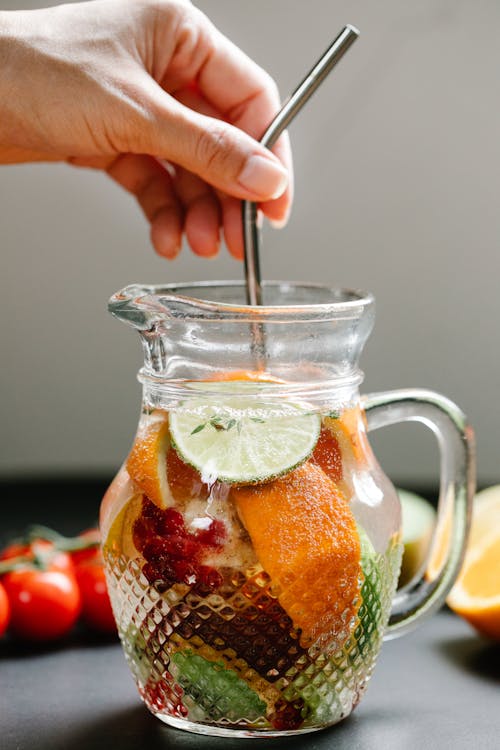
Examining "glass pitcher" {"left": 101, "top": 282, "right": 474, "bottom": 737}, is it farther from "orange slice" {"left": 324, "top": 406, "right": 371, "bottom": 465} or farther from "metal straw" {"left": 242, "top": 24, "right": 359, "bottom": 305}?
"metal straw" {"left": 242, "top": 24, "right": 359, "bottom": 305}

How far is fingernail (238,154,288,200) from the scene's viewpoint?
2.61 feet

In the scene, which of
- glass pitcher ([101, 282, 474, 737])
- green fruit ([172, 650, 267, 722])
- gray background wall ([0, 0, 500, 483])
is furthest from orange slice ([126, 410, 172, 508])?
gray background wall ([0, 0, 500, 483])

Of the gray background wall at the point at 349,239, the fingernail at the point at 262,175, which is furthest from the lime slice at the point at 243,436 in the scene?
the gray background wall at the point at 349,239

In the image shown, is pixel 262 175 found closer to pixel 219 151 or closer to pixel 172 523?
pixel 219 151

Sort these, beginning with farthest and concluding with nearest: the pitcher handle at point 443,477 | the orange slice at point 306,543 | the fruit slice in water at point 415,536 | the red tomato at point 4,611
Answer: the fruit slice in water at point 415,536
the red tomato at point 4,611
the pitcher handle at point 443,477
the orange slice at point 306,543

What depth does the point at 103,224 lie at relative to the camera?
1.67 metres

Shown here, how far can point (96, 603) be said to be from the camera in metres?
0.95

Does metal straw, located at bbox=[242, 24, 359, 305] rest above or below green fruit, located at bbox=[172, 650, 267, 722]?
above

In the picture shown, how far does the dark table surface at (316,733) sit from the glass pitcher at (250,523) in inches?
0.8

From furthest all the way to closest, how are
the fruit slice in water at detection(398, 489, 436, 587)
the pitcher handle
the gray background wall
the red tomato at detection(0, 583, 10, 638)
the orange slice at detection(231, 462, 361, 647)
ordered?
the gray background wall
the fruit slice in water at detection(398, 489, 436, 587)
the red tomato at detection(0, 583, 10, 638)
the pitcher handle
the orange slice at detection(231, 462, 361, 647)

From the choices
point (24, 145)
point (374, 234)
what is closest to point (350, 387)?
point (24, 145)

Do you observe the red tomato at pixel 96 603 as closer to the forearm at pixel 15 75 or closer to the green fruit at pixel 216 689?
the green fruit at pixel 216 689

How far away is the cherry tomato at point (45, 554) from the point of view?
1.02 m

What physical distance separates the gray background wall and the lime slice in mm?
871
